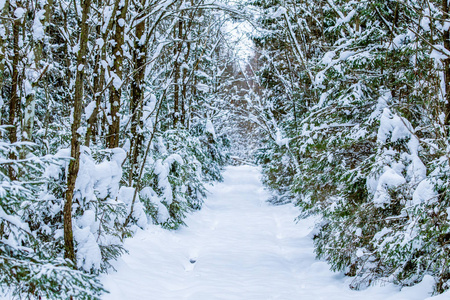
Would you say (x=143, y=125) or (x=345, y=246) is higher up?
(x=143, y=125)

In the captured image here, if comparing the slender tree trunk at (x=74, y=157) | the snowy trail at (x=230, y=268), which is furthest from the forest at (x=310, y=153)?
the snowy trail at (x=230, y=268)

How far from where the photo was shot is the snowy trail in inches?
183

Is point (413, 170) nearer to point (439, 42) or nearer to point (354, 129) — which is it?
point (354, 129)

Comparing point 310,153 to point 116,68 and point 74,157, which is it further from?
point 74,157

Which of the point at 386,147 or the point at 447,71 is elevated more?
the point at 447,71

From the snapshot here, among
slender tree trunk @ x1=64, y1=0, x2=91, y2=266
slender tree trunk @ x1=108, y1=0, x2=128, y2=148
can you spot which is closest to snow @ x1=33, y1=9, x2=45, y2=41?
slender tree trunk @ x1=108, y1=0, x2=128, y2=148

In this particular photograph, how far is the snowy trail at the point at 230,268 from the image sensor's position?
466 cm

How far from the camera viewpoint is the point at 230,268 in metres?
6.27

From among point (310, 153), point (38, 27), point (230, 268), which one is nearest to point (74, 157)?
point (38, 27)

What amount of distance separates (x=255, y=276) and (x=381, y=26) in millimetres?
4970

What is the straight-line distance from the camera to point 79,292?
79.6 inches

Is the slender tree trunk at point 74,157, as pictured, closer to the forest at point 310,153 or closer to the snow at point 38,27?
the forest at point 310,153

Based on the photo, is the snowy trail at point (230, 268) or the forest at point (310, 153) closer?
the forest at point (310, 153)

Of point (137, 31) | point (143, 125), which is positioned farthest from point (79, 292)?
point (137, 31)
